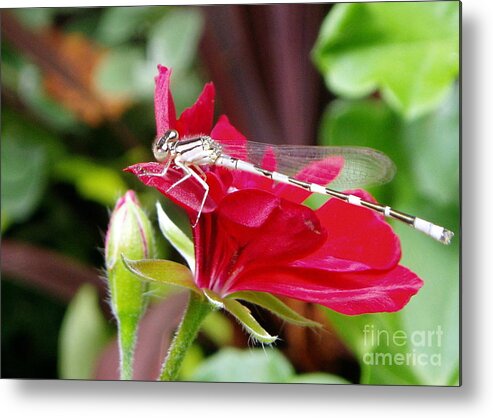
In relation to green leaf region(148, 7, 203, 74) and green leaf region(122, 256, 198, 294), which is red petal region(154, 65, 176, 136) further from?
green leaf region(148, 7, 203, 74)

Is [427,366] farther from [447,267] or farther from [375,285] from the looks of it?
[375,285]

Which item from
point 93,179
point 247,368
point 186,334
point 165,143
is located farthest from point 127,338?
point 93,179

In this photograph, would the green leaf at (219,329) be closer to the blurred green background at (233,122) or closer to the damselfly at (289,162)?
the blurred green background at (233,122)

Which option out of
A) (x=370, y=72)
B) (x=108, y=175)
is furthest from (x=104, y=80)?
(x=370, y=72)

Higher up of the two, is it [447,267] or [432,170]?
[432,170]

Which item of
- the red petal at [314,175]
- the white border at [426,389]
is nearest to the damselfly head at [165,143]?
the red petal at [314,175]

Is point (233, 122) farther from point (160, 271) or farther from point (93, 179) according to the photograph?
point (160, 271)
